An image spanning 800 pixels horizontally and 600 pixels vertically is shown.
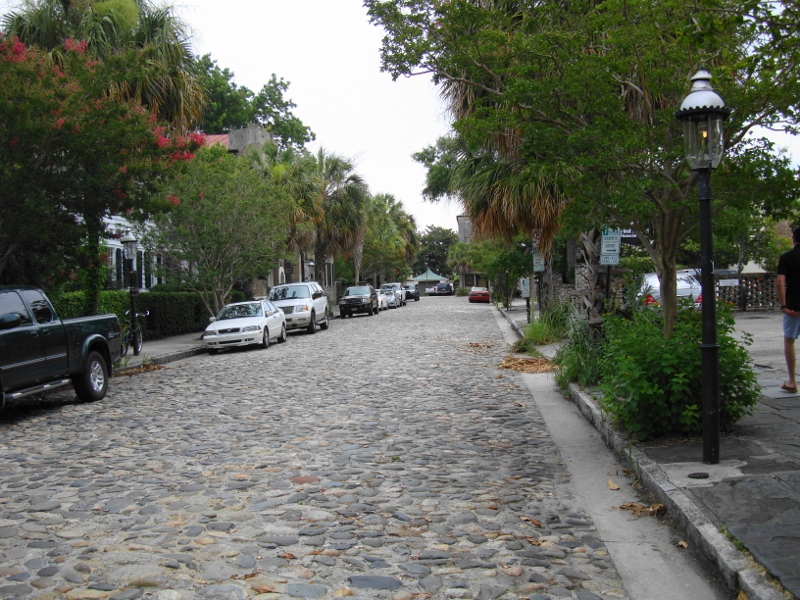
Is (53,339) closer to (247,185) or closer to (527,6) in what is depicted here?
(527,6)

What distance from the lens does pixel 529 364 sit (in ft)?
47.6

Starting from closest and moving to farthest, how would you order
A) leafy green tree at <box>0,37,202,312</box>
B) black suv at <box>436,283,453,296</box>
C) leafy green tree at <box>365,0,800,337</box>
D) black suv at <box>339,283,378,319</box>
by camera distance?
leafy green tree at <box>365,0,800,337</box> < leafy green tree at <box>0,37,202,312</box> < black suv at <box>339,283,378,319</box> < black suv at <box>436,283,453,296</box>

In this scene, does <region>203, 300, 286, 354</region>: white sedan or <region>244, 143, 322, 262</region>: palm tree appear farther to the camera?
<region>244, 143, 322, 262</region>: palm tree

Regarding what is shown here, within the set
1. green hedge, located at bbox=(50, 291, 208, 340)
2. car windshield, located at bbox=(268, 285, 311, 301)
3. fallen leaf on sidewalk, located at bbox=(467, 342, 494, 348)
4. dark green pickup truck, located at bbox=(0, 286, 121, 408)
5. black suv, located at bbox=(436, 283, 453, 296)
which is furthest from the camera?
black suv, located at bbox=(436, 283, 453, 296)

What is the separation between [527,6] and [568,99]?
1.66 metres

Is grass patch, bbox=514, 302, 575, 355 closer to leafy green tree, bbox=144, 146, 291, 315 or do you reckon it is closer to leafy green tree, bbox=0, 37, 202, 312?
leafy green tree, bbox=0, 37, 202, 312

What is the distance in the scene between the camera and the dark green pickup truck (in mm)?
9695

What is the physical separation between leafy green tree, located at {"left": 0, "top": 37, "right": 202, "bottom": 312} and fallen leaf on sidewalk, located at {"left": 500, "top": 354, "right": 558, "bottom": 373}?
7741 mm

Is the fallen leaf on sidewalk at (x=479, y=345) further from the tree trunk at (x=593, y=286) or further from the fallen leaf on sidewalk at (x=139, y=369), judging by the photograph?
the fallen leaf on sidewalk at (x=139, y=369)

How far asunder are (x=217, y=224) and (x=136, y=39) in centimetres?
559

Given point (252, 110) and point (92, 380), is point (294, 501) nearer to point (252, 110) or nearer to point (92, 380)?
point (92, 380)

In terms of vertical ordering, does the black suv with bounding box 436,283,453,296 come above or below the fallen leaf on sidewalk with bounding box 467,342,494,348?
above

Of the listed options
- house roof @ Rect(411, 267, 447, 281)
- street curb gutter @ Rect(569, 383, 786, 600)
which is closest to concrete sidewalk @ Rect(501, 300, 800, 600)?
street curb gutter @ Rect(569, 383, 786, 600)

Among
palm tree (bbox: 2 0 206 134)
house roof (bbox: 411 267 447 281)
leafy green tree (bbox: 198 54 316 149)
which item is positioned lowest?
house roof (bbox: 411 267 447 281)
